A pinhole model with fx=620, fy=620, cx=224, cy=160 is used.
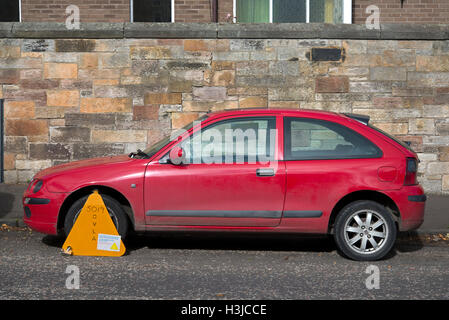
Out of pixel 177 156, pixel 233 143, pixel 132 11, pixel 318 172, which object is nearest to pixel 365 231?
pixel 318 172

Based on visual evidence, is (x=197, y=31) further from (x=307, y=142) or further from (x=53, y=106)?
(x=307, y=142)

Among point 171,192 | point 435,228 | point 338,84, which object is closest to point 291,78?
point 338,84

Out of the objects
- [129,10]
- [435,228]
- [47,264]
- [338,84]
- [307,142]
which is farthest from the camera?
[129,10]

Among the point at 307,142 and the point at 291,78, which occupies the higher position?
the point at 291,78

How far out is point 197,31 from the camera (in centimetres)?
1088

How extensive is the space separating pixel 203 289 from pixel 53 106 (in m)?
6.60

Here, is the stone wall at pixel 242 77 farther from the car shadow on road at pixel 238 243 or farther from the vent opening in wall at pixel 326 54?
the car shadow on road at pixel 238 243

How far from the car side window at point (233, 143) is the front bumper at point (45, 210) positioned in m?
1.49

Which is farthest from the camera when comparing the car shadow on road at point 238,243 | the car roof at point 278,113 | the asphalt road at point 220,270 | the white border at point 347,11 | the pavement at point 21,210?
the white border at point 347,11

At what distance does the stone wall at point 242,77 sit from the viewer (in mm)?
10875

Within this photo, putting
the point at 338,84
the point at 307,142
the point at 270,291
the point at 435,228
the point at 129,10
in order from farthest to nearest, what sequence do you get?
the point at 129,10
the point at 338,84
the point at 435,228
the point at 307,142
the point at 270,291

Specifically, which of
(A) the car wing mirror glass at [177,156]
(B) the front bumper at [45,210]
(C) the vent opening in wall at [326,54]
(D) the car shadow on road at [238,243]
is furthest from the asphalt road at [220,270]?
(C) the vent opening in wall at [326,54]

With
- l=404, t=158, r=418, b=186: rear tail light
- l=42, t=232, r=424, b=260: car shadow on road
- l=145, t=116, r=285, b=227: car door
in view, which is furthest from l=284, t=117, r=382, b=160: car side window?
l=42, t=232, r=424, b=260: car shadow on road

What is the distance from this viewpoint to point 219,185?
657cm
